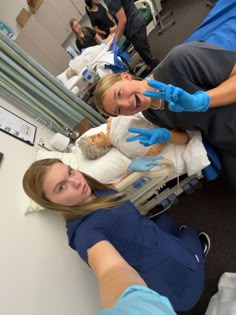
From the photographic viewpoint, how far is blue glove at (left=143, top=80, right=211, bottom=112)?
40.0 inches

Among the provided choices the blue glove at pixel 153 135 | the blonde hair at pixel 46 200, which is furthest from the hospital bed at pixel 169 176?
the blonde hair at pixel 46 200

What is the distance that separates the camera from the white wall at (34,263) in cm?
110

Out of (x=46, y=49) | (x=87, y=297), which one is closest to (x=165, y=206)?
(x=87, y=297)

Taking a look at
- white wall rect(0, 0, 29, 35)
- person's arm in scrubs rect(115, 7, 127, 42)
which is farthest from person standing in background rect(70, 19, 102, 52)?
white wall rect(0, 0, 29, 35)

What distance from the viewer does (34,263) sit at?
1227mm

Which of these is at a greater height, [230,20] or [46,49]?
[46,49]

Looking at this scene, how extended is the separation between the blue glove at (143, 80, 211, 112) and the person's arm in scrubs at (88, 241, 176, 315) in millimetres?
622

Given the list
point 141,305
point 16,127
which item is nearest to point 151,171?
point 141,305

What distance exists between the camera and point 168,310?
489 millimetres

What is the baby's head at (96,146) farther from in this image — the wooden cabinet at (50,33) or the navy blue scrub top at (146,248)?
the wooden cabinet at (50,33)

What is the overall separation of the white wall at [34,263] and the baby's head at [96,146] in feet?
1.30

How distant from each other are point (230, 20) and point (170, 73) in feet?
3.12

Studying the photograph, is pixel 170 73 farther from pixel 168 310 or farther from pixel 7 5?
pixel 7 5

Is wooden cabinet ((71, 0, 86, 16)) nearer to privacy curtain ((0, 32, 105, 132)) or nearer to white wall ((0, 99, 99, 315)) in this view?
privacy curtain ((0, 32, 105, 132))
